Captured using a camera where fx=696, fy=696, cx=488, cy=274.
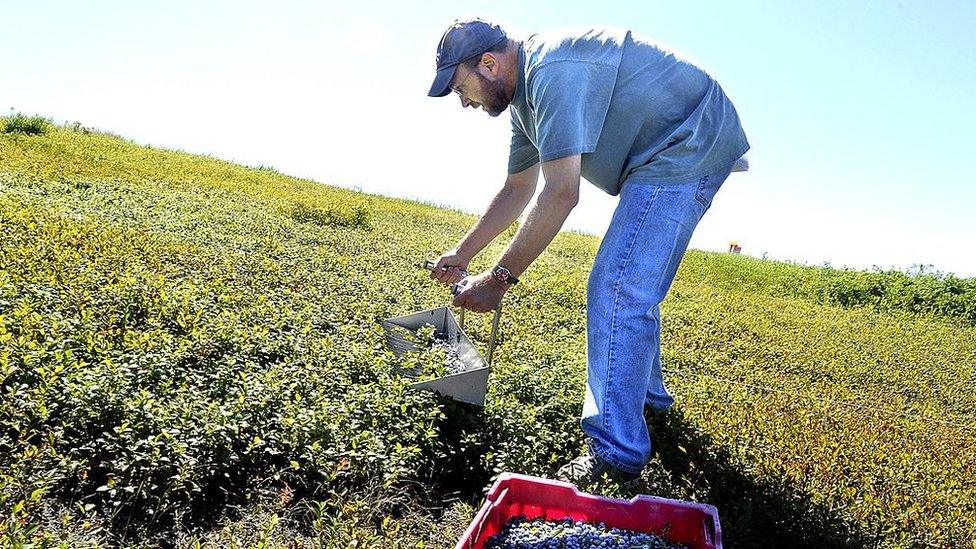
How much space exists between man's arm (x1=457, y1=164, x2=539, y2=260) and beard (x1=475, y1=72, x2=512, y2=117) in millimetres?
541

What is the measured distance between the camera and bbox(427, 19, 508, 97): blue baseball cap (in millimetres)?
2756

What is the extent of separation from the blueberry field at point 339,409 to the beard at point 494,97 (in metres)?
1.41

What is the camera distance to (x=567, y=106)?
8.50ft

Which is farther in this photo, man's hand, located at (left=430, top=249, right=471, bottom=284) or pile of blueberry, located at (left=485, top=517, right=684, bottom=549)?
man's hand, located at (left=430, top=249, right=471, bottom=284)

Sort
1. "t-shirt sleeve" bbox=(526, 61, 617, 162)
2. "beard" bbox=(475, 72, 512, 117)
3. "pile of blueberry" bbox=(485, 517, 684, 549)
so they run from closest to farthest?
"pile of blueberry" bbox=(485, 517, 684, 549) → "t-shirt sleeve" bbox=(526, 61, 617, 162) → "beard" bbox=(475, 72, 512, 117)

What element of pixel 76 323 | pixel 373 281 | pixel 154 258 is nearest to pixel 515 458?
pixel 76 323

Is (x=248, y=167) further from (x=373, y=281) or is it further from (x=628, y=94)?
(x=628, y=94)

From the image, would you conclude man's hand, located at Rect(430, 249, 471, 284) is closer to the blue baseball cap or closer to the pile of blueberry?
the blue baseball cap

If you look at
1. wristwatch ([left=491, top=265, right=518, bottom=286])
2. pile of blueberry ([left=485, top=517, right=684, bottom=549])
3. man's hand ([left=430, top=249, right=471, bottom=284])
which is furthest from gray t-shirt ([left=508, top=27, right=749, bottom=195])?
pile of blueberry ([left=485, top=517, right=684, bottom=549])

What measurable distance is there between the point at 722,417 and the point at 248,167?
1277cm

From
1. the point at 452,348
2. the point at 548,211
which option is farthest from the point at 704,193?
the point at 452,348

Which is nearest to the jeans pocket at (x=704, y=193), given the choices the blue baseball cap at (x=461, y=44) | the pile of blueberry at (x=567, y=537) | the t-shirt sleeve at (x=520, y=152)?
the t-shirt sleeve at (x=520, y=152)

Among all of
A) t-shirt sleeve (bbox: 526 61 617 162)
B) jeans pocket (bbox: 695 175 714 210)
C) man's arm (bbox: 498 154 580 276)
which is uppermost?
t-shirt sleeve (bbox: 526 61 617 162)

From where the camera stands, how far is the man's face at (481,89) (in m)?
2.83
